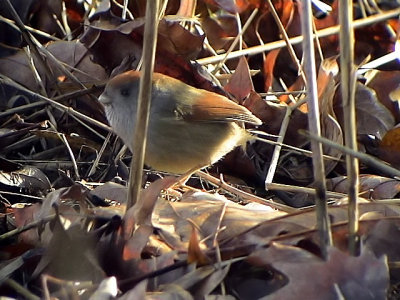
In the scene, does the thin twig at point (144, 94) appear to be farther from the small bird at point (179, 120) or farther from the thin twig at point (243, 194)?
the small bird at point (179, 120)

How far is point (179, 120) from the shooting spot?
3.49 meters

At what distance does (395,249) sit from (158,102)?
5.16 feet

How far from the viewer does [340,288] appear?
1.90 meters

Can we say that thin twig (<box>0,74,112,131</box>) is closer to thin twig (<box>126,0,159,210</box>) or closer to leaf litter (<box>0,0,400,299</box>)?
leaf litter (<box>0,0,400,299</box>)

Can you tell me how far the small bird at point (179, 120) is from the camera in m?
3.34

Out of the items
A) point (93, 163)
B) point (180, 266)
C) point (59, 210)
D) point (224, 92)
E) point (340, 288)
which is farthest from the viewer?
point (224, 92)

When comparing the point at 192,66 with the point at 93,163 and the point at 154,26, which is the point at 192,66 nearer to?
the point at 93,163

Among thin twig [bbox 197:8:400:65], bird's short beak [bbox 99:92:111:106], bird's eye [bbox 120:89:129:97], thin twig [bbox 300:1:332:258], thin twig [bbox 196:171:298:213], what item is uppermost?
thin twig [bbox 300:1:332:258]

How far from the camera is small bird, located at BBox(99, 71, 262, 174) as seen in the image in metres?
3.34

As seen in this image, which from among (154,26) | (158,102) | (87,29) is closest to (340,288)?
(154,26)

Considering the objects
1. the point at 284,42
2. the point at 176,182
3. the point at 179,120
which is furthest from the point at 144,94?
the point at 284,42

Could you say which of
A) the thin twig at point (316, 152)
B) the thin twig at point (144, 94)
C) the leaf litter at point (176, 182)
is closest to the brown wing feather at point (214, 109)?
the leaf litter at point (176, 182)

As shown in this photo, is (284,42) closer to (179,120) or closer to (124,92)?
(179,120)

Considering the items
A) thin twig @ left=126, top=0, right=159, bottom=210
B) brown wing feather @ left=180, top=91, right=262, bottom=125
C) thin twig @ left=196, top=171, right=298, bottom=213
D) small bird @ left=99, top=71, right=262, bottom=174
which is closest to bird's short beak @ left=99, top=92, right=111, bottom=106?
small bird @ left=99, top=71, right=262, bottom=174
